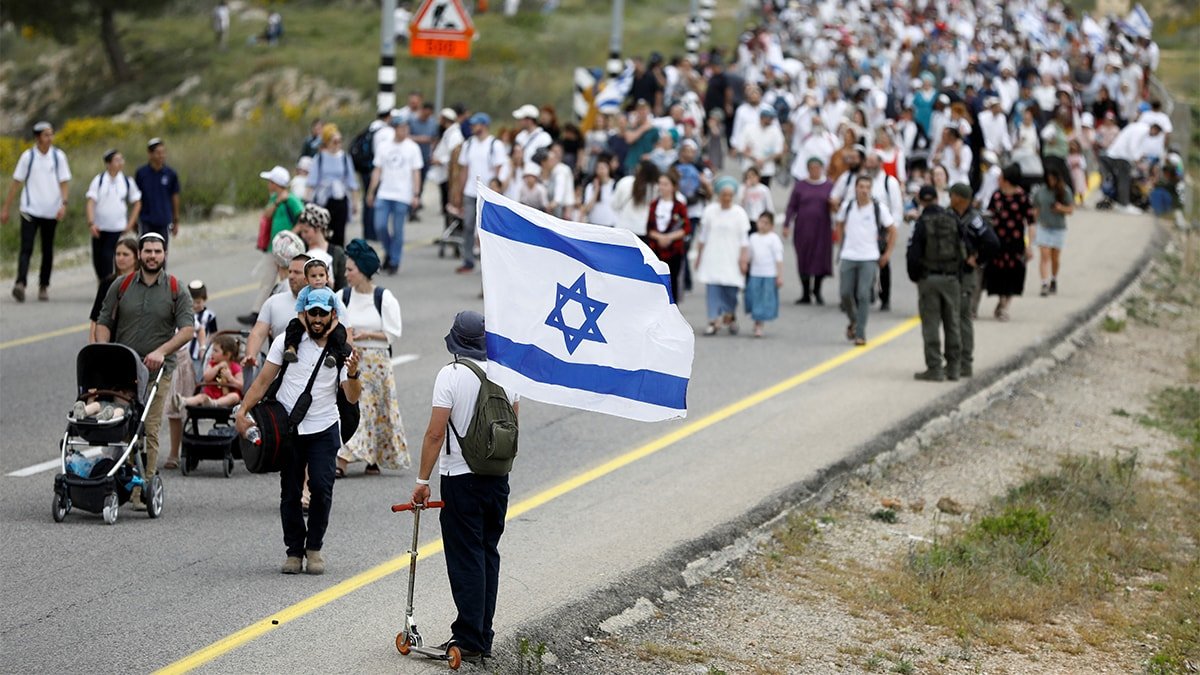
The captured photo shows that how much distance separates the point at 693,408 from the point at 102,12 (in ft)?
176

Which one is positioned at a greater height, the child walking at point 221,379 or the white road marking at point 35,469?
the child walking at point 221,379

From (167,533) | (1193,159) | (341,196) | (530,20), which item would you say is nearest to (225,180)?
(341,196)

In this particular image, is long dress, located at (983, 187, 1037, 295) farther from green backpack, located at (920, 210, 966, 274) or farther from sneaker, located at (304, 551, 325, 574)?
sneaker, located at (304, 551, 325, 574)

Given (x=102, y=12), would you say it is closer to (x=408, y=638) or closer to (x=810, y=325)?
(x=810, y=325)

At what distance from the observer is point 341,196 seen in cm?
2105

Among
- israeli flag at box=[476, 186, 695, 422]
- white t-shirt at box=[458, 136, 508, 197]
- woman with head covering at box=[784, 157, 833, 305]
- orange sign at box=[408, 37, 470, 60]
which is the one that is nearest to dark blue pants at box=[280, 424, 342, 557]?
israeli flag at box=[476, 186, 695, 422]

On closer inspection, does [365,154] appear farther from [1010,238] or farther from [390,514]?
[390,514]

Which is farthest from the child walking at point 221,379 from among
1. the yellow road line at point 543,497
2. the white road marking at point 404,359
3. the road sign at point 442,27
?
the road sign at point 442,27

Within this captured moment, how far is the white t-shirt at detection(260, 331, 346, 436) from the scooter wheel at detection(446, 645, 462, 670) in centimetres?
195

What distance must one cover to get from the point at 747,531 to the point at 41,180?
1064 cm

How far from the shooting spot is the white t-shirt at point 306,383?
394 inches

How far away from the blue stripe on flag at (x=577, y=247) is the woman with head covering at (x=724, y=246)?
32.5 ft

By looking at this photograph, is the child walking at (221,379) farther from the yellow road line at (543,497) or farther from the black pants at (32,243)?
the black pants at (32,243)

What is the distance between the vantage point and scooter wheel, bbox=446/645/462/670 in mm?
8484
